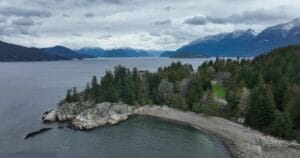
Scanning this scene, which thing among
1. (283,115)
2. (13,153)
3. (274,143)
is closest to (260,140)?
(274,143)

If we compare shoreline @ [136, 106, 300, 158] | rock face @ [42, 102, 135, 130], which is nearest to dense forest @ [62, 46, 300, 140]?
shoreline @ [136, 106, 300, 158]

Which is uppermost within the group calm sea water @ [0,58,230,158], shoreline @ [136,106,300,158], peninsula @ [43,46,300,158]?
peninsula @ [43,46,300,158]

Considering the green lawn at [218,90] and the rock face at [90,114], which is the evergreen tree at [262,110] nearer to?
the green lawn at [218,90]

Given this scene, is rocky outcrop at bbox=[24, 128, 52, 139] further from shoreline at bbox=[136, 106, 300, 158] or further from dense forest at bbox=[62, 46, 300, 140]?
shoreline at bbox=[136, 106, 300, 158]

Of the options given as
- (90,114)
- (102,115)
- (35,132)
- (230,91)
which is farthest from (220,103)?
→ (35,132)

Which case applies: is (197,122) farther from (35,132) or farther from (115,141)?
(35,132)


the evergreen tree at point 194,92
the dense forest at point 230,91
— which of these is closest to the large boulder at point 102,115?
the dense forest at point 230,91
